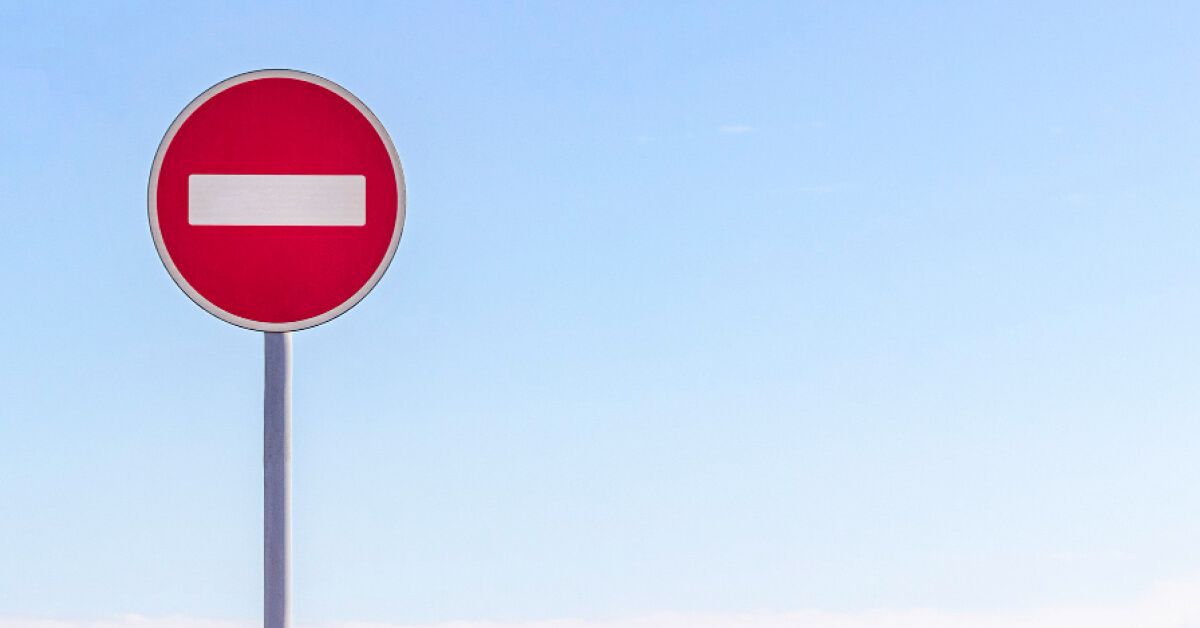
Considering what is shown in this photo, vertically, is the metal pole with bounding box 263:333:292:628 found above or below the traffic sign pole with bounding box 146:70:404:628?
below

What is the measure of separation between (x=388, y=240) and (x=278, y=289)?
0.27m

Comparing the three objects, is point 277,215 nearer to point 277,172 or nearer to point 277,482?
point 277,172

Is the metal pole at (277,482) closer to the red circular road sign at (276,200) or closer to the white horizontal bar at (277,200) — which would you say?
the red circular road sign at (276,200)

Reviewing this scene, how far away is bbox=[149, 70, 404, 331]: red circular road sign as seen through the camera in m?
2.18

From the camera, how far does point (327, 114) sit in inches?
87.2

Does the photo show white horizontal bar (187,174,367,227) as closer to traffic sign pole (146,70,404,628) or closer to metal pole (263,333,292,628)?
traffic sign pole (146,70,404,628)

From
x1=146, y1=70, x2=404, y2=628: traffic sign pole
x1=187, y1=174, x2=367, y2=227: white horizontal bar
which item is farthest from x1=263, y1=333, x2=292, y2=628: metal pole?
x1=187, y1=174, x2=367, y2=227: white horizontal bar

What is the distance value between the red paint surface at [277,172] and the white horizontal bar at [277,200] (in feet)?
0.05

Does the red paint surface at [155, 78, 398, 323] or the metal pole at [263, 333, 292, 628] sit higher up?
the red paint surface at [155, 78, 398, 323]

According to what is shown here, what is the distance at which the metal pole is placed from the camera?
7.02ft

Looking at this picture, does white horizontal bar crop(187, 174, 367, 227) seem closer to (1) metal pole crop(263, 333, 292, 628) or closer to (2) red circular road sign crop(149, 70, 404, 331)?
(2) red circular road sign crop(149, 70, 404, 331)

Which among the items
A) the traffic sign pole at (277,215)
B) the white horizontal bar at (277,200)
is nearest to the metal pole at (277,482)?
the traffic sign pole at (277,215)

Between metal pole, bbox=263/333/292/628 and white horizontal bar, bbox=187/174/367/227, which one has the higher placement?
white horizontal bar, bbox=187/174/367/227

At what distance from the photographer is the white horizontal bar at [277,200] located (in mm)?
2189
